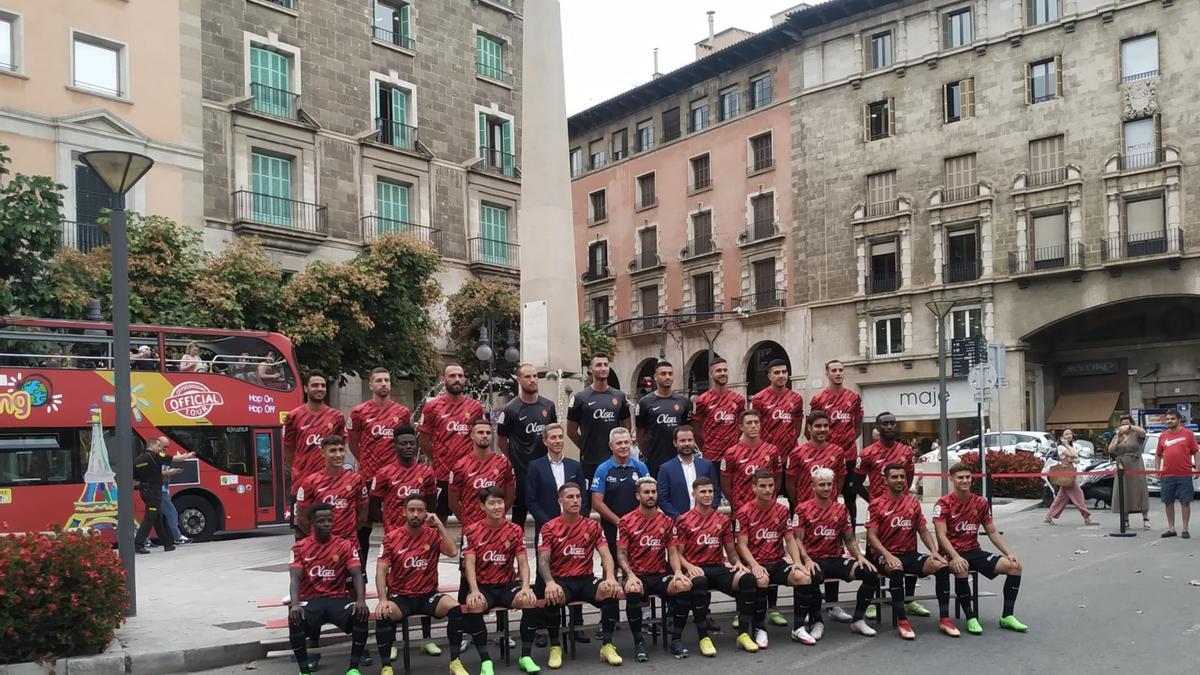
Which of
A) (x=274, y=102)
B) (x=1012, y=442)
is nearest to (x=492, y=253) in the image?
(x=274, y=102)

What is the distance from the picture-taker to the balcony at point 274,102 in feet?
102

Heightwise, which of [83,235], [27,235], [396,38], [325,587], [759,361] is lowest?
[325,587]

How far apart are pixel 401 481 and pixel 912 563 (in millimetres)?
4761

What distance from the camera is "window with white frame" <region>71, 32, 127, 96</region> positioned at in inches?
1071

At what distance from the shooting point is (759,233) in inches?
1981

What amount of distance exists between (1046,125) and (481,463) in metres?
37.0

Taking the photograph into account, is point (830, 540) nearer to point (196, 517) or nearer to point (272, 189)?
point (196, 517)

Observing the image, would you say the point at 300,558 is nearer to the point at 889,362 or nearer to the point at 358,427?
the point at 358,427

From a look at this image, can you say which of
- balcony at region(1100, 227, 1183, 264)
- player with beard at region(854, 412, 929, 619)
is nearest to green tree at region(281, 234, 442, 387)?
player with beard at region(854, 412, 929, 619)

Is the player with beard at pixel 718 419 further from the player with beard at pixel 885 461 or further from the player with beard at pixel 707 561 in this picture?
the player with beard at pixel 707 561

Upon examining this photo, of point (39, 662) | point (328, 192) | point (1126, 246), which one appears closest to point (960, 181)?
point (1126, 246)

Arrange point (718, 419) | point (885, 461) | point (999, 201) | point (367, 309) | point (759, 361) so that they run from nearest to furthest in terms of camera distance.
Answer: point (885, 461) → point (718, 419) → point (367, 309) → point (999, 201) → point (759, 361)

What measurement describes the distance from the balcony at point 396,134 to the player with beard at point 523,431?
24781 mm

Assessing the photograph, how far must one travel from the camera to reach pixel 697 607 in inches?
377
